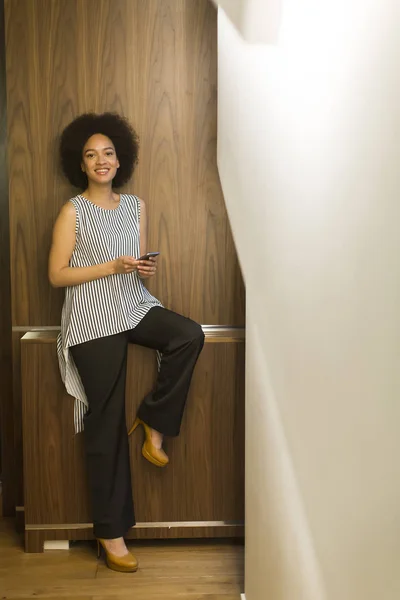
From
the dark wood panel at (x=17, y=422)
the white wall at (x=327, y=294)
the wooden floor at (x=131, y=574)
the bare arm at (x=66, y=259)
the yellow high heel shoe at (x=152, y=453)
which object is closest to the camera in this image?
the white wall at (x=327, y=294)

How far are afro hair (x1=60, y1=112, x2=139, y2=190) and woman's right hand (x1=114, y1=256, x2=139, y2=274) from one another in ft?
1.45

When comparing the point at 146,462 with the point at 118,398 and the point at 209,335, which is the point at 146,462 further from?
the point at 209,335

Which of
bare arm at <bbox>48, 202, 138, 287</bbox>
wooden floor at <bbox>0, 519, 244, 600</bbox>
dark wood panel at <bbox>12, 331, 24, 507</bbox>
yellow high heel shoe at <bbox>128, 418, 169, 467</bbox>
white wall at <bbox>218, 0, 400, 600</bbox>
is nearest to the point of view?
white wall at <bbox>218, 0, 400, 600</bbox>

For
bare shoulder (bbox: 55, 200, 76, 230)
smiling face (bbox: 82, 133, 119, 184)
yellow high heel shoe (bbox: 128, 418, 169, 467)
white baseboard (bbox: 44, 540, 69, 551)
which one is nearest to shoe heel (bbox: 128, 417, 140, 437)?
yellow high heel shoe (bbox: 128, 418, 169, 467)

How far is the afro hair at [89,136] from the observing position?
3082 millimetres

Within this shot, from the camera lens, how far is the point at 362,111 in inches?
40.9

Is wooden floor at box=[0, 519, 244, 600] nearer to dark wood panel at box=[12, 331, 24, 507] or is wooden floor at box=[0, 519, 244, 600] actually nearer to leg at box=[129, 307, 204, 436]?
dark wood panel at box=[12, 331, 24, 507]

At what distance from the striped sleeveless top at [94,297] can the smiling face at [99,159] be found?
11cm

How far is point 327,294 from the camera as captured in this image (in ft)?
4.15

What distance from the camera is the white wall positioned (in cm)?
96

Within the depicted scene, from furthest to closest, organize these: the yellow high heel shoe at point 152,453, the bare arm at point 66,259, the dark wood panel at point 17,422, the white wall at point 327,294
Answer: the dark wood panel at point 17,422 < the yellow high heel shoe at point 152,453 < the bare arm at point 66,259 < the white wall at point 327,294

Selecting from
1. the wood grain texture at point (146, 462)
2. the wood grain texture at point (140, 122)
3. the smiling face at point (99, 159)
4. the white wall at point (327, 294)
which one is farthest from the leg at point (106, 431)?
the white wall at point (327, 294)

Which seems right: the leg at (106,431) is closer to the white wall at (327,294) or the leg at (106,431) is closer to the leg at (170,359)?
the leg at (170,359)

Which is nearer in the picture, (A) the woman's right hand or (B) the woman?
(A) the woman's right hand
